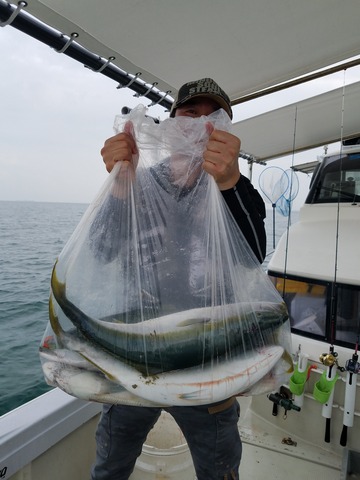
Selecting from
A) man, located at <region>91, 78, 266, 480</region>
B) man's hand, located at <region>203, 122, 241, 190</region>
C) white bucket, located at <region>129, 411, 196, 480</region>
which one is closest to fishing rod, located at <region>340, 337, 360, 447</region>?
Result: white bucket, located at <region>129, 411, 196, 480</region>

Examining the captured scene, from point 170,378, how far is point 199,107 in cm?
88

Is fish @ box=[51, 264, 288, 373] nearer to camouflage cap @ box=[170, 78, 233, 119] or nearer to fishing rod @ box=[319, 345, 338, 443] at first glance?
camouflage cap @ box=[170, 78, 233, 119]

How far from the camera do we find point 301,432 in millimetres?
2293

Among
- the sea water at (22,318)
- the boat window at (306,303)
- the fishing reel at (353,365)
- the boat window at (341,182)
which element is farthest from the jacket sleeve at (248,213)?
the boat window at (341,182)

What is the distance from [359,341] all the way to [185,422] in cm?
159

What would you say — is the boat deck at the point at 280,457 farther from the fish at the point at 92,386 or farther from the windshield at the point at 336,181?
the windshield at the point at 336,181

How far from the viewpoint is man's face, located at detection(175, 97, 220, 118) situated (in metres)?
1.14

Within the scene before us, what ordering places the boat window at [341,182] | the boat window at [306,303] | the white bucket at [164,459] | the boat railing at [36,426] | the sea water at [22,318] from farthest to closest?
1. the sea water at [22,318]
2. the boat window at [341,182]
3. the boat window at [306,303]
4. the white bucket at [164,459]
5. the boat railing at [36,426]

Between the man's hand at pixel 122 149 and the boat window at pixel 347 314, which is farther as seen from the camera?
the boat window at pixel 347 314

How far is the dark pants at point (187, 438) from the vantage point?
1.07 m

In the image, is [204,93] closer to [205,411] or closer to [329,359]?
[205,411]

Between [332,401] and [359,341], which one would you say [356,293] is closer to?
[359,341]

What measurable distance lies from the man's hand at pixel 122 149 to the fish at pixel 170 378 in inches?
19.2

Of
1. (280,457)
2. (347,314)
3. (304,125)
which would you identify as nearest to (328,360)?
(347,314)
